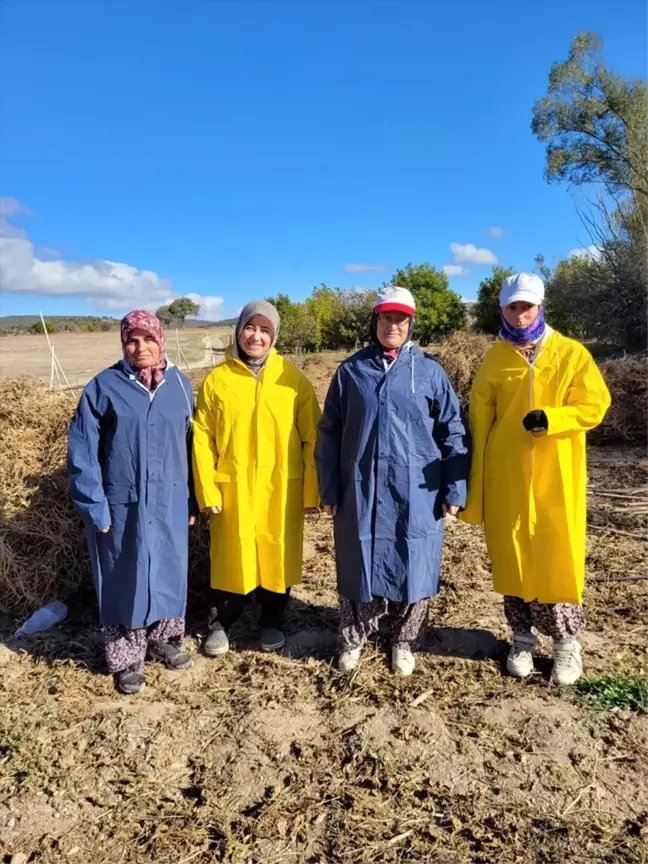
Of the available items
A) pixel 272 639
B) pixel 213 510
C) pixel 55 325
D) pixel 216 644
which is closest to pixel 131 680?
pixel 216 644

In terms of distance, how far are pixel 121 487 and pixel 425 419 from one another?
1.47 m

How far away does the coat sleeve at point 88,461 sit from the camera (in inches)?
110

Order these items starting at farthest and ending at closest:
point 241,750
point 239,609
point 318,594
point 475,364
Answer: point 475,364 < point 318,594 < point 239,609 < point 241,750

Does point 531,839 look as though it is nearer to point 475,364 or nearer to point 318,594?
point 318,594

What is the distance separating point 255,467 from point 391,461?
2.28ft

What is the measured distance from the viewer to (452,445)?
2.90 metres

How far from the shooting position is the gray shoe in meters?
3.35

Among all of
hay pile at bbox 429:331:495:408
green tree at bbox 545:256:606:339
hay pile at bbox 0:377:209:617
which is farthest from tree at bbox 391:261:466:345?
hay pile at bbox 0:377:209:617

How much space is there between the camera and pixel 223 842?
84.0 inches

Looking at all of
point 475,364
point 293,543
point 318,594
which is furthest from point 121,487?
point 475,364

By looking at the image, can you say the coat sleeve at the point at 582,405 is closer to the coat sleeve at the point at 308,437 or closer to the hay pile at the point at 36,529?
the coat sleeve at the point at 308,437

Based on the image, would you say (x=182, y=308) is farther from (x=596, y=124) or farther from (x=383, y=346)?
(x=383, y=346)

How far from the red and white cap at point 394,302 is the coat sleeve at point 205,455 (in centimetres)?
94

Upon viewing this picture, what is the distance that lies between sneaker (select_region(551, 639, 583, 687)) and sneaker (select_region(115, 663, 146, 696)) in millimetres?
2012
